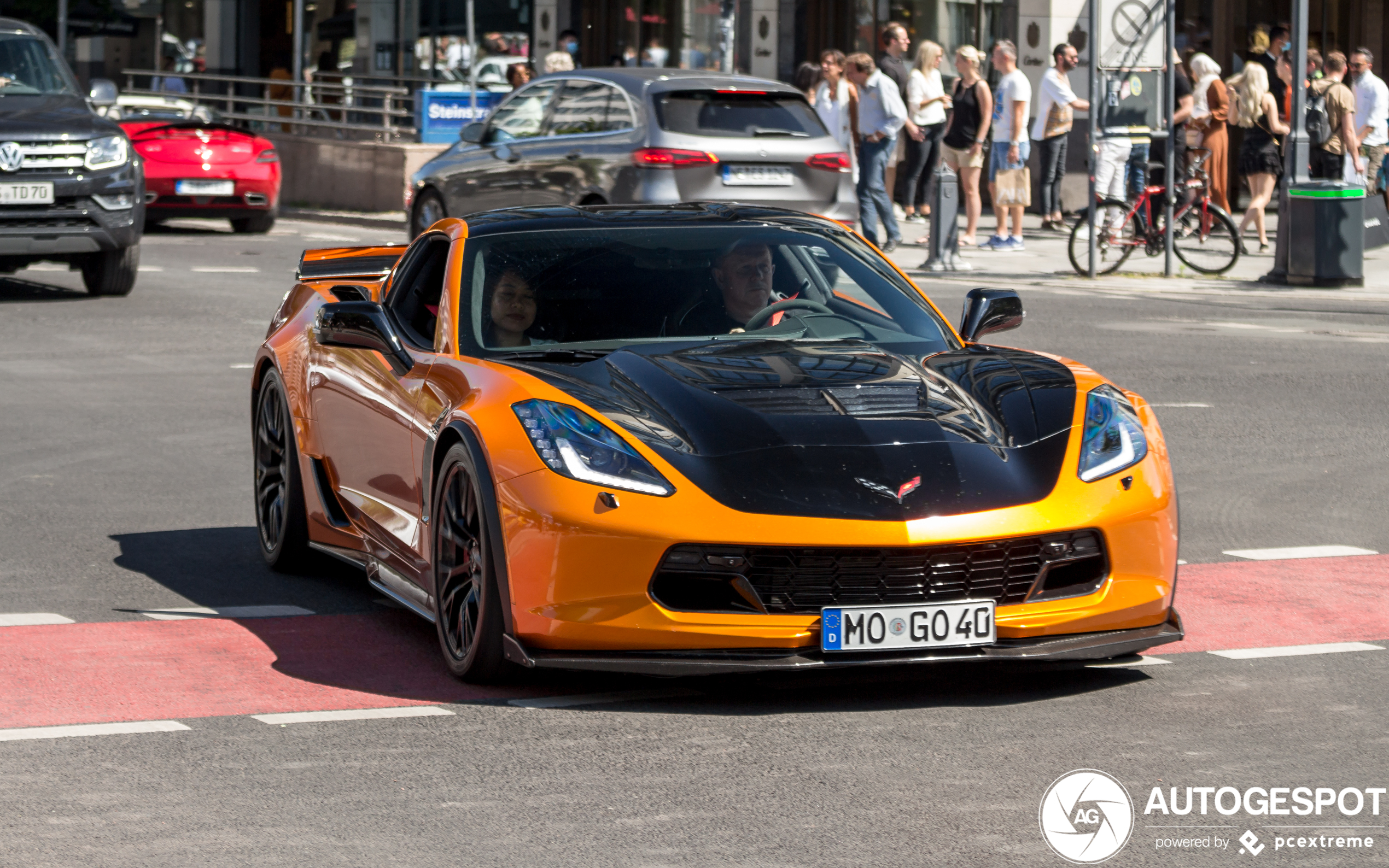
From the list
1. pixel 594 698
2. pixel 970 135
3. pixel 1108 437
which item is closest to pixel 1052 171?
pixel 970 135

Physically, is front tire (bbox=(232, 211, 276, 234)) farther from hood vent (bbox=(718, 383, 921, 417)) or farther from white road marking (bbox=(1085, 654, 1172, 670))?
white road marking (bbox=(1085, 654, 1172, 670))

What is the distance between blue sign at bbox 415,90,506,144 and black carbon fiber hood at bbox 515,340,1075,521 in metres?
23.2

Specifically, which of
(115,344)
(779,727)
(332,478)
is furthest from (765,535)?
(115,344)

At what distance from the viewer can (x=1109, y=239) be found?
67.9 ft

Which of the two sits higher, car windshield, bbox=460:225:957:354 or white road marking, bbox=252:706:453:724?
car windshield, bbox=460:225:957:354

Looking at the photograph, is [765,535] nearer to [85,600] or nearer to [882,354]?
[882,354]

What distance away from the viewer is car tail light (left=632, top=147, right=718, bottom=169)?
1814 cm

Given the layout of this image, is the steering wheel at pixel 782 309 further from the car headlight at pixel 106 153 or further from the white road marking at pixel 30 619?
the car headlight at pixel 106 153

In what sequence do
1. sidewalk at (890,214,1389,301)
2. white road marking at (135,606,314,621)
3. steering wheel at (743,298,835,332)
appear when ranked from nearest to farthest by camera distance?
steering wheel at (743,298,835,332)
white road marking at (135,606,314,621)
sidewalk at (890,214,1389,301)

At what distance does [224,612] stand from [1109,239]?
14.6 meters

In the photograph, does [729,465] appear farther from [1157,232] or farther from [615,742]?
[1157,232]

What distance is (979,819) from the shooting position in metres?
4.79

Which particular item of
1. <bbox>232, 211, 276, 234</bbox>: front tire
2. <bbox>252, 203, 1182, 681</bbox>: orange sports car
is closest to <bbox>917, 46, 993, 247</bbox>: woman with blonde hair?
<bbox>232, 211, 276, 234</bbox>: front tire

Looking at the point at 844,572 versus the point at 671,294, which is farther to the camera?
the point at 671,294
